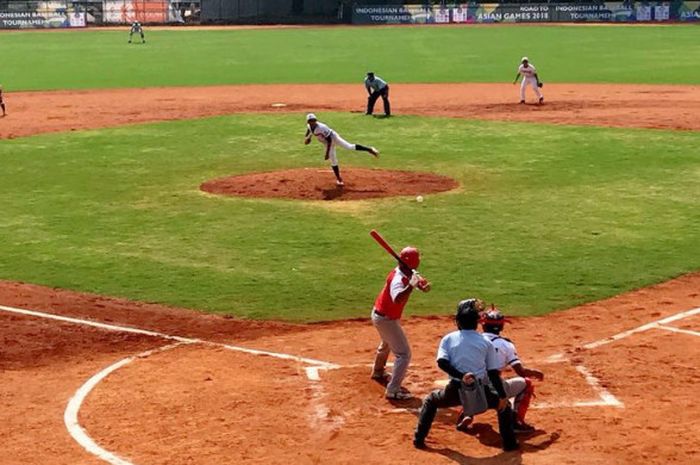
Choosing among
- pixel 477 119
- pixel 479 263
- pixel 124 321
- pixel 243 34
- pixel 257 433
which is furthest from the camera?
pixel 243 34

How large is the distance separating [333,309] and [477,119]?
24.0 metres

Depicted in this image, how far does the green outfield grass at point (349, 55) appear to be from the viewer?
185 ft

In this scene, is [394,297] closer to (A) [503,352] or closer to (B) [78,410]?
(A) [503,352]

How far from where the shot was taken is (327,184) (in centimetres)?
2762

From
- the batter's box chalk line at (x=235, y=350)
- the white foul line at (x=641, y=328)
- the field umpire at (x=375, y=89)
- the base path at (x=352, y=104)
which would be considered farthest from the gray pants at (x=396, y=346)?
the field umpire at (x=375, y=89)

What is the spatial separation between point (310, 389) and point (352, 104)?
3297 cm

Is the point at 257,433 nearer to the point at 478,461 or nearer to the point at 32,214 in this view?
the point at 478,461

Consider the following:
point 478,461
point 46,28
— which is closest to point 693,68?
point 478,461

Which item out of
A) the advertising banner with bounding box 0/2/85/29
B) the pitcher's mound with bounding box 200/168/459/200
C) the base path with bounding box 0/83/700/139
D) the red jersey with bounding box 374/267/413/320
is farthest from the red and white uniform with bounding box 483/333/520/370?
the advertising banner with bounding box 0/2/85/29

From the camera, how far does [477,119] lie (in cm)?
4047

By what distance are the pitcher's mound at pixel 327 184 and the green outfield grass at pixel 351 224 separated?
0.70 metres

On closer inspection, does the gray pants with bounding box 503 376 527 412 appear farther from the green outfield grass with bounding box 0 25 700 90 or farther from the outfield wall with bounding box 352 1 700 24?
the outfield wall with bounding box 352 1 700 24

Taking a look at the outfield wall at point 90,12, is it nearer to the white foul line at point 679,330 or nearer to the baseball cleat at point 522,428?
the white foul line at point 679,330

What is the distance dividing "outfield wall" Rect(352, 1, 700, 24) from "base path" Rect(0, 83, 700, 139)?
45802 mm
